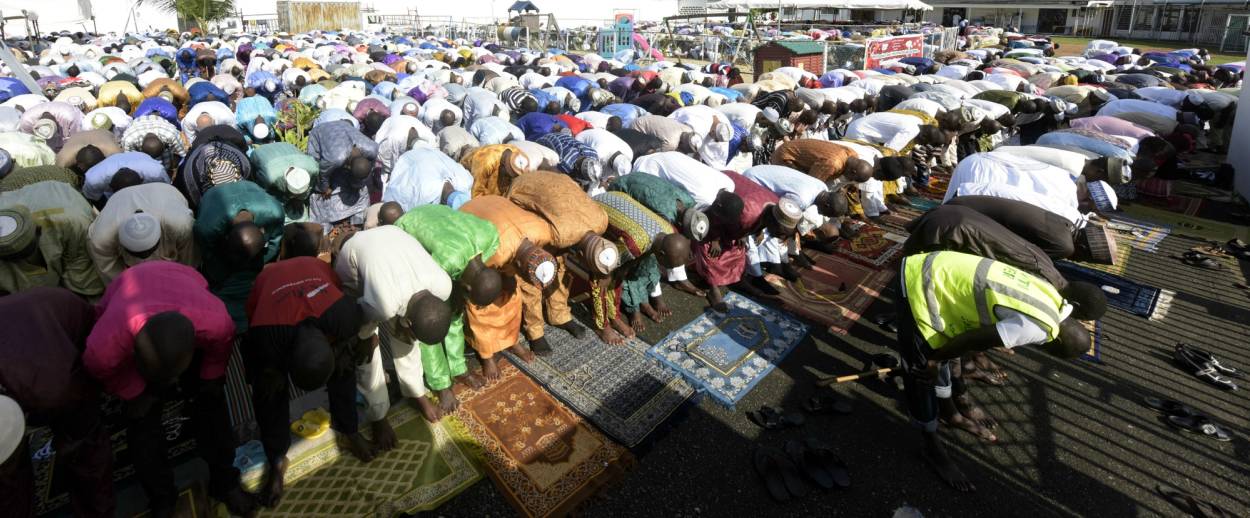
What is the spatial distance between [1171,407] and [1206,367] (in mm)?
738

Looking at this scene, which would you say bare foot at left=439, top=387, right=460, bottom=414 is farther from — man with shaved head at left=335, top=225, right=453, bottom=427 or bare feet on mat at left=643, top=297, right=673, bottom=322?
bare feet on mat at left=643, top=297, right=673, bottom=322

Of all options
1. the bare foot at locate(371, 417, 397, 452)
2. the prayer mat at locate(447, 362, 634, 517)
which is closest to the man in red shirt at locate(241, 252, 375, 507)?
the bare foot at locate(371, 417, 397, 452)

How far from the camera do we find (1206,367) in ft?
13.9

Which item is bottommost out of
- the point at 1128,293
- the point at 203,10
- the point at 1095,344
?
the point at 1095,344

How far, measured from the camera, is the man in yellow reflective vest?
9.32 ft

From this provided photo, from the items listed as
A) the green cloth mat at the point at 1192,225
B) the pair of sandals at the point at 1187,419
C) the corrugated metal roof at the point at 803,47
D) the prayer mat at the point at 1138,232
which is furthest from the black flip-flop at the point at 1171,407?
the corrugated metal roof at the point at 803,47

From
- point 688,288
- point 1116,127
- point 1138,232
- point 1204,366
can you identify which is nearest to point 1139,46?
A: point 1116,127

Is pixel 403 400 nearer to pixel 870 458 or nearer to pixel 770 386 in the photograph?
pixel 770 386

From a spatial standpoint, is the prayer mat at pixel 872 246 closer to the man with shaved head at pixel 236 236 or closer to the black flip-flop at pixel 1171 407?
the black flip-flop at pixel 1171 407

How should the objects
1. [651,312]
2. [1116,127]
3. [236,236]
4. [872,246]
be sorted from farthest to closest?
[1116,127] → [872,246] → [651,312] → [236,236]

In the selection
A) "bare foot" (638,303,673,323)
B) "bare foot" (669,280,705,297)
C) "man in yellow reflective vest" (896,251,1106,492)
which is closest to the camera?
"man in yellow reflective vest" (896,251,1106,492)

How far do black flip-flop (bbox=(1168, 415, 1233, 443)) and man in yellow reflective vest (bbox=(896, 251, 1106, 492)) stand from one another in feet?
4.48

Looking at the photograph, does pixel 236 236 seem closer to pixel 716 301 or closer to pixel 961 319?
pixel 716 301

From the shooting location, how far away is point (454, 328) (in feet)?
12.2
